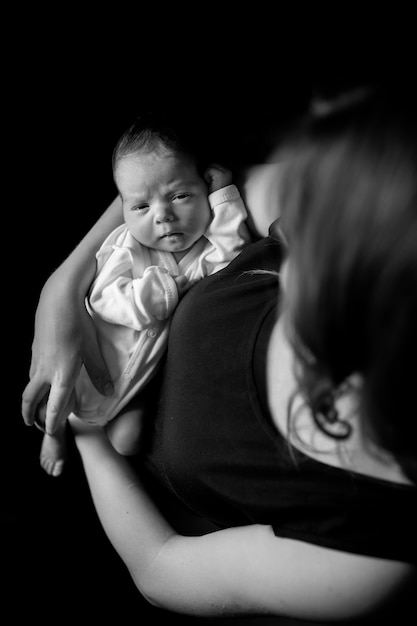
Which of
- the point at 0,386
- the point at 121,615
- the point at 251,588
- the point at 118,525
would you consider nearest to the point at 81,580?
the point at 121,615

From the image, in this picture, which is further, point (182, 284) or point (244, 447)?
point (182, 284)

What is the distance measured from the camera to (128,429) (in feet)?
3.55

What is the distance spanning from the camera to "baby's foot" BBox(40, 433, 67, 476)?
4.08ft

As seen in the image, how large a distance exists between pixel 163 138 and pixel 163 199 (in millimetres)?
102

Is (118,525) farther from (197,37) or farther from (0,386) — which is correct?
(197,37)

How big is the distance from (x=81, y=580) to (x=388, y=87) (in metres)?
1.12

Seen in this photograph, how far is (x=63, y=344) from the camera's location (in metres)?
1.03

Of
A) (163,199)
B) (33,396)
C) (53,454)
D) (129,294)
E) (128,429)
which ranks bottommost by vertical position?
(53,454)

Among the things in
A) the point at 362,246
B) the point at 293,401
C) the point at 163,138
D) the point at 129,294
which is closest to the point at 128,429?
the point at 129,294

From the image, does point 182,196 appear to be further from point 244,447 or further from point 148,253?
point 244,447

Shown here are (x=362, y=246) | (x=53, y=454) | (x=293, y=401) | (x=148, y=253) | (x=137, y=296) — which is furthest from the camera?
(x=53, y=454)

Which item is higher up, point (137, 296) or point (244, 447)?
point (137, 296)

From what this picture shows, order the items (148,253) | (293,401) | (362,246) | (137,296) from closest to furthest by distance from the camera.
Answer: (362,246), (293,401), (137,296), (148,253)

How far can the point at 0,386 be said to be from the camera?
1326 millimetres
